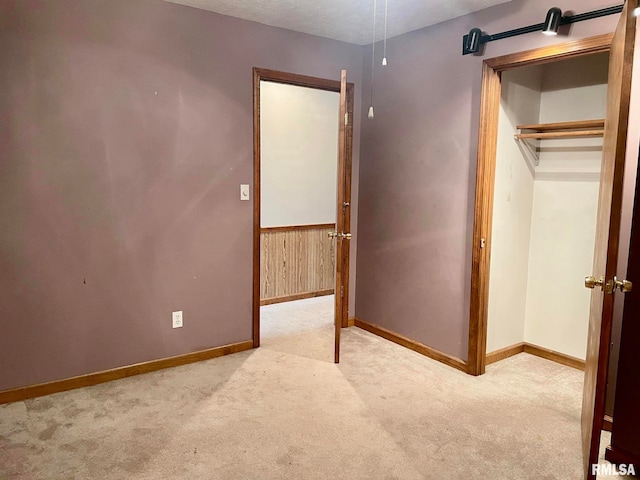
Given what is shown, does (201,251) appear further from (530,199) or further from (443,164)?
(530,199)

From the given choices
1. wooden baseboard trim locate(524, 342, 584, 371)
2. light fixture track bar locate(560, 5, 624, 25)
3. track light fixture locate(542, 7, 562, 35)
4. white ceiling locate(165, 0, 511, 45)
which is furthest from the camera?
wooden baseboard trim locate(524, 342, 584, 371)

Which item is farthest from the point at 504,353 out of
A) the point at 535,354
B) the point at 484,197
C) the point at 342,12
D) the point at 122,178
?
the point at 122,178

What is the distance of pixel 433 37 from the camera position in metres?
3.39

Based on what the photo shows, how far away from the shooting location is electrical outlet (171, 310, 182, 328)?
330cm

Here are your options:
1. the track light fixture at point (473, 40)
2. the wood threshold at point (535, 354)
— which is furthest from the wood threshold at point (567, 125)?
the wood threshold at point (535, 354)

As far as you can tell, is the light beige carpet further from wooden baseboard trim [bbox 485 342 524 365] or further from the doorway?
the doorway

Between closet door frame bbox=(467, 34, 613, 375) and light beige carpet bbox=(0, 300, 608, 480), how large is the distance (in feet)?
0.89

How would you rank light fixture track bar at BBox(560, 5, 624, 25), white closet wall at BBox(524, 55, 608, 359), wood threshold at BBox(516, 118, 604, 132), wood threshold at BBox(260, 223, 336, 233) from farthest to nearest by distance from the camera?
wood threshold at BBox(260, 223, 336, 233), white closet wall at BBox(524, 55, 608, 359), wood threshold at BBox(516, 118, 604, 132), light fixture track bar at BBox(560, 5, 624, 25)

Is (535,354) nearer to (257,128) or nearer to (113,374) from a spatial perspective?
(257,128)

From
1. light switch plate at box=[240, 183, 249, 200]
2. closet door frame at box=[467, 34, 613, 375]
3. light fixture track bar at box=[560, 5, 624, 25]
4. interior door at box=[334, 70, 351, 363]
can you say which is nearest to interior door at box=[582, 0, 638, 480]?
light fixture track bar at box=[560, 5, 624, 25]

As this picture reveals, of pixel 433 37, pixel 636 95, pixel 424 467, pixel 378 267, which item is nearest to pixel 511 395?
pixel 424 467

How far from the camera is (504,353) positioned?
3541 millimetres

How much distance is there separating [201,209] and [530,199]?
243 cm

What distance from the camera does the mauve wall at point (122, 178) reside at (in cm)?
268
